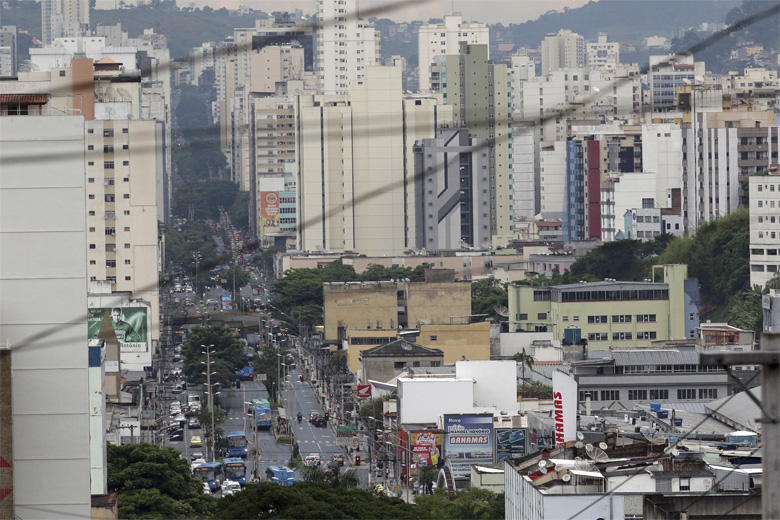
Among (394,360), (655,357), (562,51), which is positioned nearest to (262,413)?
(394,360)

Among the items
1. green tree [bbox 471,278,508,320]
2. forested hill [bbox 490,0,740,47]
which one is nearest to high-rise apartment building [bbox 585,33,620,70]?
forested hill [bbox 490,0,740,47]

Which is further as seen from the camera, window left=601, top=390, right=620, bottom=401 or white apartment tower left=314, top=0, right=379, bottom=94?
white apartment tower left=314, top=0, right=379, bottom=94

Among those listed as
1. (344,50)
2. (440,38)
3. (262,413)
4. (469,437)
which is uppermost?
(440,38)

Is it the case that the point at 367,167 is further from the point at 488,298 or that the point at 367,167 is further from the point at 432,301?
the point at 432,301

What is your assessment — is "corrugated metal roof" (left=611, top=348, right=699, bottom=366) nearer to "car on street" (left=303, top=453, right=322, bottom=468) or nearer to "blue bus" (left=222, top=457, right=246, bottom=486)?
"car on street" (left=303, top=453, right=322, bottom=468)

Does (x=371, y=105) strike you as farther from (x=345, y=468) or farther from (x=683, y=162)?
(x=345, y=468)

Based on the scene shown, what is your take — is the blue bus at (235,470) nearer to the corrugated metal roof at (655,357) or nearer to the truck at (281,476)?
the truck at (281,476)
